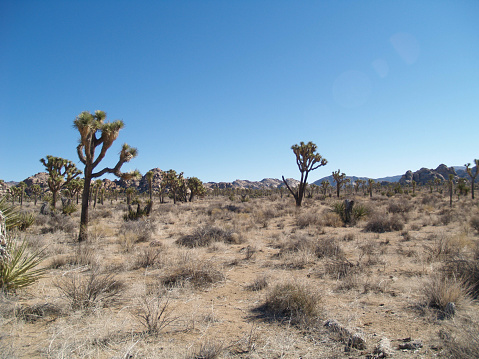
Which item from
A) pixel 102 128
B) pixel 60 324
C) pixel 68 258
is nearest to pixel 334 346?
pixel 60 324

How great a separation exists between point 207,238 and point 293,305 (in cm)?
655

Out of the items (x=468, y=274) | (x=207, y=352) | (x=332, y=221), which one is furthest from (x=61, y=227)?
(x=468, y=274)

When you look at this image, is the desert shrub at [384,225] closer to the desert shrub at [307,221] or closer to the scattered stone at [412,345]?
the desert shrub at [307,221]

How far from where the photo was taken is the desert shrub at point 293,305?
3869 mm

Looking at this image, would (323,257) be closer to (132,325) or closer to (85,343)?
(132,325)

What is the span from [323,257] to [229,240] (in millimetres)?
4287

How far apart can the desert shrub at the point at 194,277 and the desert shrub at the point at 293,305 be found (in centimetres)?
167

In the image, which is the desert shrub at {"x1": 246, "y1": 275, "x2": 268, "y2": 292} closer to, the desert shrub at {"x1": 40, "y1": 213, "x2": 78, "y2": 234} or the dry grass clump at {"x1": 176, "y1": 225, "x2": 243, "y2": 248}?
the dry grass clump at {"x1": 176, "y1": 225, "x2": 243, "y2": 248}

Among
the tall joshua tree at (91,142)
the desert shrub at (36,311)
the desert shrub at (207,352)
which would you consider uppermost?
the tall joshua tree at (91,142)

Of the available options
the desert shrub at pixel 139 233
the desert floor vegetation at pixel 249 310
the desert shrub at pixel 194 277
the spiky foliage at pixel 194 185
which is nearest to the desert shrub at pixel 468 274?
the desert floor vegetation at pixel 249 310

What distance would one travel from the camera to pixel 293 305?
159 inches

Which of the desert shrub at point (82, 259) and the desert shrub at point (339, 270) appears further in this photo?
the desert shrub at point (82, 259)

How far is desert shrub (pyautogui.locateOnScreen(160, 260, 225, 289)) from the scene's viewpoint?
18.2 ft

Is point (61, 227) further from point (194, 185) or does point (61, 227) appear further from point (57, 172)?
point (194, 185)
